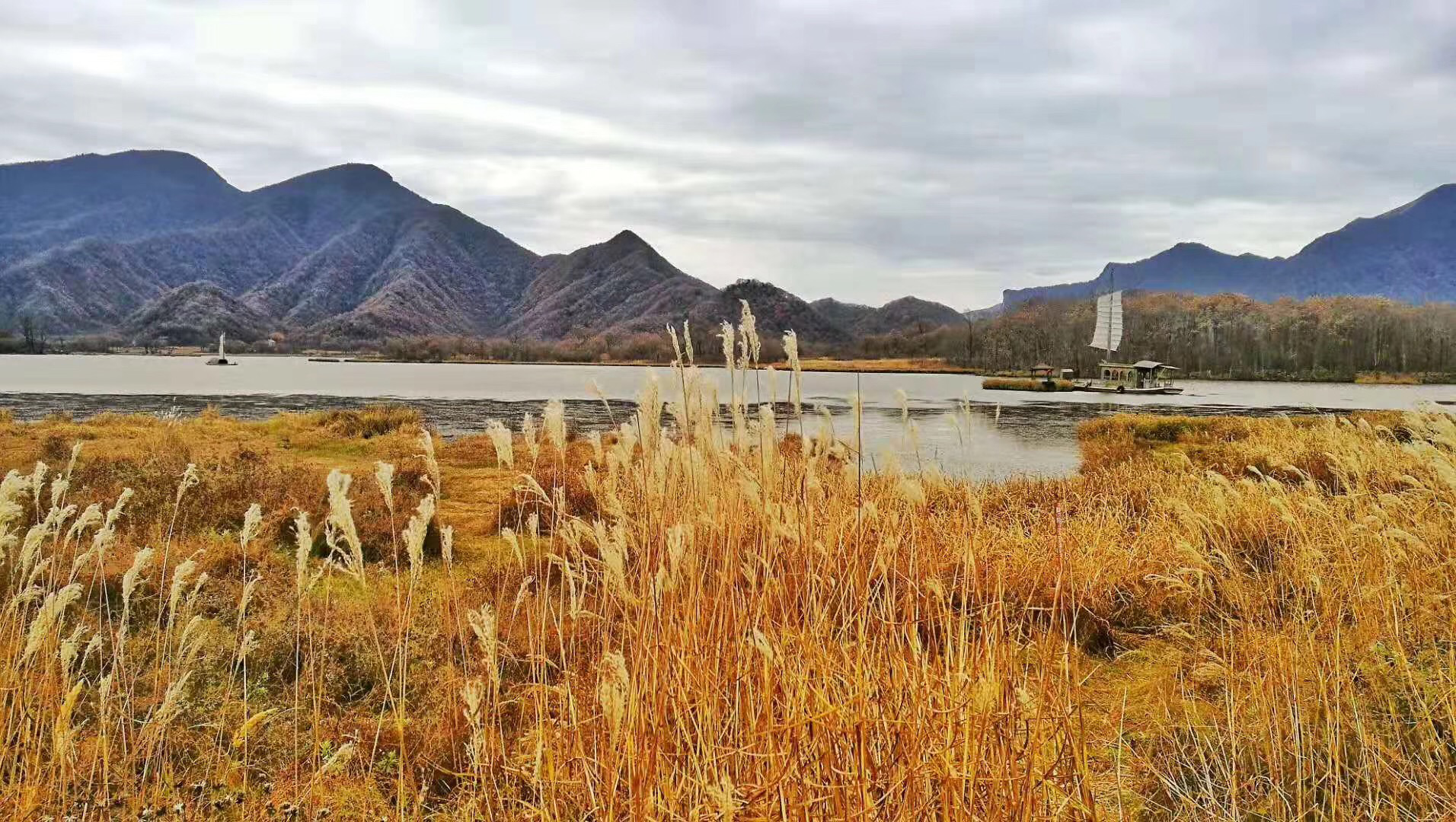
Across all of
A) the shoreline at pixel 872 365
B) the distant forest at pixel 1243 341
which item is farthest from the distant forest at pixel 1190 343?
the shoreline at pixel 872 365

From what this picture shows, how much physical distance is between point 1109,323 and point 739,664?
100 metres

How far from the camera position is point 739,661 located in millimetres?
2646

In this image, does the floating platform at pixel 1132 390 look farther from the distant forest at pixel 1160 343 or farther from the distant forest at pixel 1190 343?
the distant forest at pixel 1190 343

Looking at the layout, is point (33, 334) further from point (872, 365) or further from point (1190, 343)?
point (1190, 343)

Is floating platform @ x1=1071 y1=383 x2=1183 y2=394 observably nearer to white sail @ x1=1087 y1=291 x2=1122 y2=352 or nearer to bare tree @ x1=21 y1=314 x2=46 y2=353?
white sail @ x1=1087 y1=291 x2=1122 y2=352

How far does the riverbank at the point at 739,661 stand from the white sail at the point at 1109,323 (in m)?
90.9

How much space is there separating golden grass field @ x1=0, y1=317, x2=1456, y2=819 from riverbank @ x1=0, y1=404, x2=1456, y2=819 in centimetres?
3

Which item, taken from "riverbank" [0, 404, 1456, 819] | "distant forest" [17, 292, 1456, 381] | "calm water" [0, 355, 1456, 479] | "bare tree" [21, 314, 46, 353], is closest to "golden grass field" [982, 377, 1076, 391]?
"calm water" [0, 355, 1456, 479]

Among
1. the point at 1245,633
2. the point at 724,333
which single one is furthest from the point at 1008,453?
the point at 724,333

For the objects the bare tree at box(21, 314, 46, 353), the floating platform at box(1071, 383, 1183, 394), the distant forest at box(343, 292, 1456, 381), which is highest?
the bare tree at box(21, 314, 46, 353)

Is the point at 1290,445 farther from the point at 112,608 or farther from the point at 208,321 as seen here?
the point at 208,321

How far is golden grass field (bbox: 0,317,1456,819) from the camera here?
226cm

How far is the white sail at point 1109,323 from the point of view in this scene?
8975 cm

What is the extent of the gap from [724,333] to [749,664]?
4.95ft
